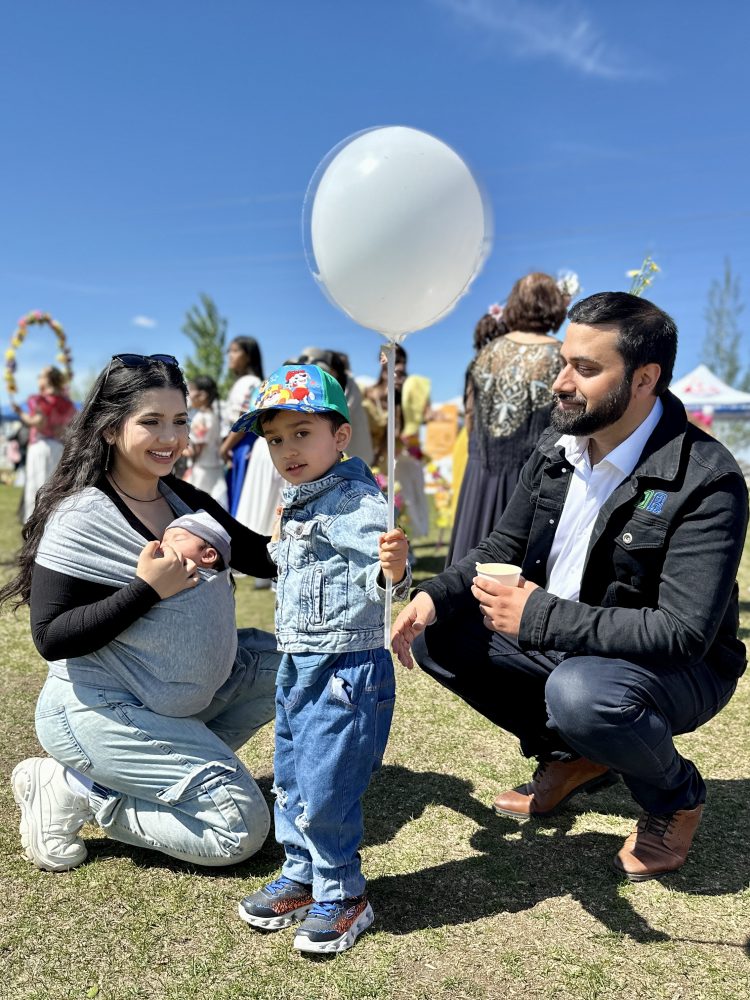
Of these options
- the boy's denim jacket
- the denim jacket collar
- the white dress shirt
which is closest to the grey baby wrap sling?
the boy's denim jacket

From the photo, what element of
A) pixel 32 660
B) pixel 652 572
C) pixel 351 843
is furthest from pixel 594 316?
pixel 32 660

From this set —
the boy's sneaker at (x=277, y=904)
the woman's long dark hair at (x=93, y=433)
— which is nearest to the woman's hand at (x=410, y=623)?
the boy's sneaker at (x=277, y=904)

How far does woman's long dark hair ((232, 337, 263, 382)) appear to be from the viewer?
6441 millimetres

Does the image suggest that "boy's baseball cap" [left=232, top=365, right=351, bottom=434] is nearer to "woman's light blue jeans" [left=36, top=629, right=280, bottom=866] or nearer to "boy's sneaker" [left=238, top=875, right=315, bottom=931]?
"woman's light blue jeans" [left=36, top=629, right=280, bottom=866]

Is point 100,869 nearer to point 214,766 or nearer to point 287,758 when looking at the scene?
point 214,766

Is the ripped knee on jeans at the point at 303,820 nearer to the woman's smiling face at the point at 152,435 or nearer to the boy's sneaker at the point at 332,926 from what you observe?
the boy's sneaker at the point at 332,926

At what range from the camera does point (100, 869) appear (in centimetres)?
232

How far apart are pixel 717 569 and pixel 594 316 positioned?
0.76 meters

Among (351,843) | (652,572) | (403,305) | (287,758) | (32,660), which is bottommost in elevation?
(32,660)

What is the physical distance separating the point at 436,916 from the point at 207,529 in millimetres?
1240

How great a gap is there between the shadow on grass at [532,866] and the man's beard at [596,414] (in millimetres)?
1256

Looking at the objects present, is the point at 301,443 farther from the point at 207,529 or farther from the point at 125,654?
the point at 125,654

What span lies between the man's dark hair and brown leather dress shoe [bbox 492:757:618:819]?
127 cm

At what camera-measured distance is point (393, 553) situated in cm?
188
